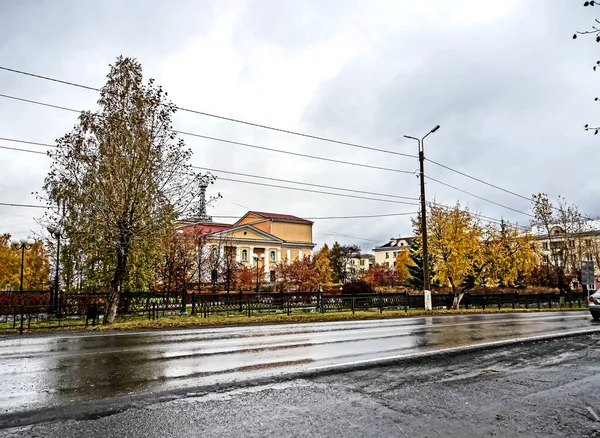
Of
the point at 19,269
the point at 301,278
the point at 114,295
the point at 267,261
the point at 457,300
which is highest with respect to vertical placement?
the point at 267,261

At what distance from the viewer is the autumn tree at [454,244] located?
32750mm

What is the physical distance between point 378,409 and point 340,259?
8388cm

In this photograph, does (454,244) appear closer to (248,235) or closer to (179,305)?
(179,305)

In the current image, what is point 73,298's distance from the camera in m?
21.8

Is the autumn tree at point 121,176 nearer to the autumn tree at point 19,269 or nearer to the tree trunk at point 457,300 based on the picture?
the tree trunk at point 457,300

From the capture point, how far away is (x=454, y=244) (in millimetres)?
32906

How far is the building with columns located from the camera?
78.4 m

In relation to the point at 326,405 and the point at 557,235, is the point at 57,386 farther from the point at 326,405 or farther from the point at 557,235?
the point at 557,235

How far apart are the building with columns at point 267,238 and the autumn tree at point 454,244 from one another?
3949 centimetres

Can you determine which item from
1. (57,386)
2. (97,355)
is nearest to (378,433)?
(57,386)

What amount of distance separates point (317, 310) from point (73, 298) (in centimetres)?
1335

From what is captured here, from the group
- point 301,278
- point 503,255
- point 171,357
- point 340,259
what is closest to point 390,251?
point 340,259

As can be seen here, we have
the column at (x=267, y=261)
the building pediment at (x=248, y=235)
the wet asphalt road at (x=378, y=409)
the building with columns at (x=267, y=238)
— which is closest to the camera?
the wet asphalt road at (x=378, y=409)

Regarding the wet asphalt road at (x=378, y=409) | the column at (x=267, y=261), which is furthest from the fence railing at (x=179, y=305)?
the column at (x=267, y=261)
